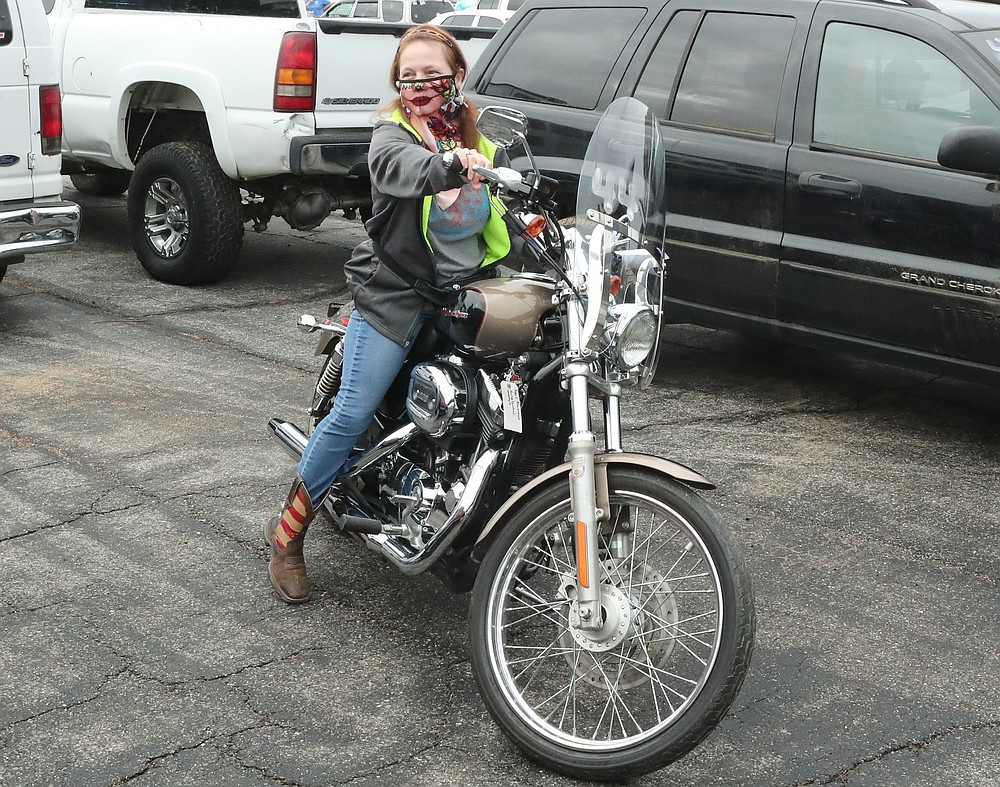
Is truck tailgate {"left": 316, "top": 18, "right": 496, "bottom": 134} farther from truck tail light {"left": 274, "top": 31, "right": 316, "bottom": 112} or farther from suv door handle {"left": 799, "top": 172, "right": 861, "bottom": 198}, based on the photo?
suv door handle {"left": 799, "top": 172, "right": 861, "bottom": 198}

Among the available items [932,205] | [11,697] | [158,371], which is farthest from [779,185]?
[11,697]

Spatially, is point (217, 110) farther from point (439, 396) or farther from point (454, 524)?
point (454, 524)

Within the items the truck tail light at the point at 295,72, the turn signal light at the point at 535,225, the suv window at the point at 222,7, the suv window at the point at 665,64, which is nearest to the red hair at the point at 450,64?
the turn signal light at the point at 535,225

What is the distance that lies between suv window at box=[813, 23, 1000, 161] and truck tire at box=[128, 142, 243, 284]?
4.02 m

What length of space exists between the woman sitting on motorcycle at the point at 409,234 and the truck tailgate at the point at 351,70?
14.5ft

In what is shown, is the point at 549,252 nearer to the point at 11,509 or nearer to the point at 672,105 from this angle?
the point at 11,509

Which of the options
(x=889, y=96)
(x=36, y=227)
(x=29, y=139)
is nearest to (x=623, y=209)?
(x=889, y=96)

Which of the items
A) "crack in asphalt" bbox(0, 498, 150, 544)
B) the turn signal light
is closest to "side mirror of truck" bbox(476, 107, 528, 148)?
the turn signal light

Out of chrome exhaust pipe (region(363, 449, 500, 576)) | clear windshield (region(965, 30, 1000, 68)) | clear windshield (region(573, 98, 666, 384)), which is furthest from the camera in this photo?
clear windshield (region(965, 30, 1000, 68))

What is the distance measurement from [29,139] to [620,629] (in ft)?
17.7

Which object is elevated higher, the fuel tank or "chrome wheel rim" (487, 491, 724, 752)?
the fuel tank

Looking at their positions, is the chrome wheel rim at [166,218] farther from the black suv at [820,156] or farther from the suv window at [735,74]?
the suv window at [735,74]

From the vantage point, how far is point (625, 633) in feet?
11.0

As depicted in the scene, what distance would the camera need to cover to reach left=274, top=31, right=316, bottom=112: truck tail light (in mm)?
8141
